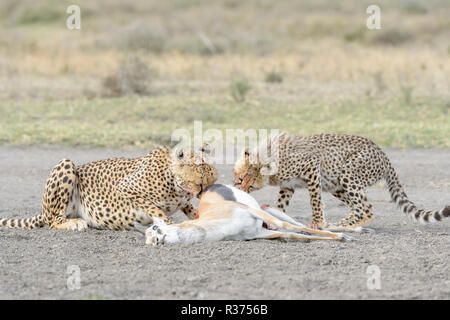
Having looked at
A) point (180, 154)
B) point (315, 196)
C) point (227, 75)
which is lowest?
point (315, 196)

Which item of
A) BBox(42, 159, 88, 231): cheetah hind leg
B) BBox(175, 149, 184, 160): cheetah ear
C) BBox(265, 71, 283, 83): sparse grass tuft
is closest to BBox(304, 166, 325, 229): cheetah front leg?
BBox(175, 149, 184, 160): cheetah ear

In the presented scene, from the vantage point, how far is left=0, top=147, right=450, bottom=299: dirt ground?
15.2 ft

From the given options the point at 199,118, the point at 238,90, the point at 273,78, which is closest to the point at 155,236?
the point at 199,118

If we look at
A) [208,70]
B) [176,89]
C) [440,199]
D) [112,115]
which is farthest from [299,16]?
[440,199]

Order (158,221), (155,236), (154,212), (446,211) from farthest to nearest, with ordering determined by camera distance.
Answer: (446,211), (154,212), (158,221), (155,236)

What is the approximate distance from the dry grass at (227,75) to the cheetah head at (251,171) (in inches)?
180

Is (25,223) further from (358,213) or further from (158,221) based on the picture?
(358,213)

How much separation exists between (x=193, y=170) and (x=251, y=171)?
1.03 metres

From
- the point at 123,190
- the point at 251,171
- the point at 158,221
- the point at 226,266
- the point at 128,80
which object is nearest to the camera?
the point at 226,266

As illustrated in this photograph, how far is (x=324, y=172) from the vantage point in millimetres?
7152

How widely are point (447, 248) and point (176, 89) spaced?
11.0m

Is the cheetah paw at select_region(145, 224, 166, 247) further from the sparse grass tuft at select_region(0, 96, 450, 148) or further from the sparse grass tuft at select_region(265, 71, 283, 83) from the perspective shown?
Answer: the sparse grass tuft at select_region(265, 71, 283, 83)

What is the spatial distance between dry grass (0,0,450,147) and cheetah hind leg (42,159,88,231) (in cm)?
477

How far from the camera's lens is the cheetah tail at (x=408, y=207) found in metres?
6.73
